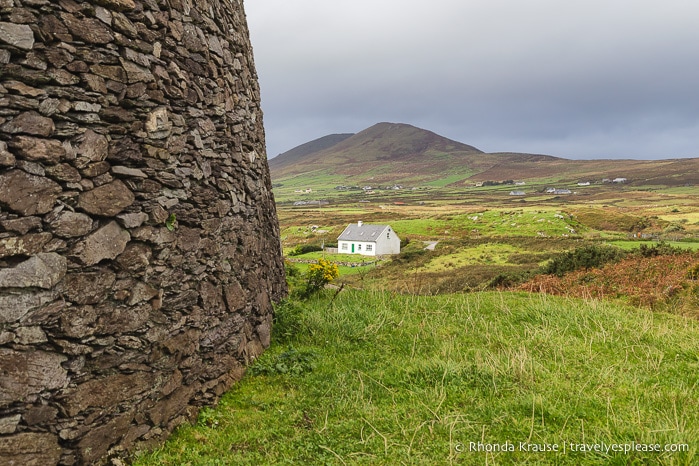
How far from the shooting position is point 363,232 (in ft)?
244

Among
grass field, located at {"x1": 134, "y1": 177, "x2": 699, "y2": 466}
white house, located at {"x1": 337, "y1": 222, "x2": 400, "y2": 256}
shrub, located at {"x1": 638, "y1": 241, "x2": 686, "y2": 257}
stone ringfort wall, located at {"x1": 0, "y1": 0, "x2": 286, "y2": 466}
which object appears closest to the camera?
stone ringfort wall, located at {"x1": 0, "y1": 0, "x2": 286, "y2": 466}

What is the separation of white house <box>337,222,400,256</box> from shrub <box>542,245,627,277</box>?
156ft

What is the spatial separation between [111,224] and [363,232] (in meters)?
69.5

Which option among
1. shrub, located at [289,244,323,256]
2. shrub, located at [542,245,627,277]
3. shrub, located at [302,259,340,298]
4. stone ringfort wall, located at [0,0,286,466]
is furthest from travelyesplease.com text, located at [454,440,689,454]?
shrub, located at [289,244,323,256]

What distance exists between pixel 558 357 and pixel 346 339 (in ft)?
13.5

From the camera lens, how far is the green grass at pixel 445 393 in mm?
5438

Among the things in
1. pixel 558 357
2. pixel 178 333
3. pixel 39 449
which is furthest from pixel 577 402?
pixel 39 449

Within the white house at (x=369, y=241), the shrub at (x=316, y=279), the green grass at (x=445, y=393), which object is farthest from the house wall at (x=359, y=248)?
the green grass at (x=445, y=393)

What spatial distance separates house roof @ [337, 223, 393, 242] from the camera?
235ft

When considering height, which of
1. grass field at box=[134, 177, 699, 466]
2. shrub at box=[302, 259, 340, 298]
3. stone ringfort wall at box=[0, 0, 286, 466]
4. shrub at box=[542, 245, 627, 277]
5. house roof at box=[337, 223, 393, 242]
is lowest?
house roof at box=[337, 223, 393, 242]

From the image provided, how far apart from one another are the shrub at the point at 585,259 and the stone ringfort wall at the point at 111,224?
63.4ft

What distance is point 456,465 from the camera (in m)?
5.05

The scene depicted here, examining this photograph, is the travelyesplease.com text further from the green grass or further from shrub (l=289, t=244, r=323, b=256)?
shrub (l=289, t=244, r=323, b=256)

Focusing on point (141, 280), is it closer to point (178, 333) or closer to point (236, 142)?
point (178, 333)
